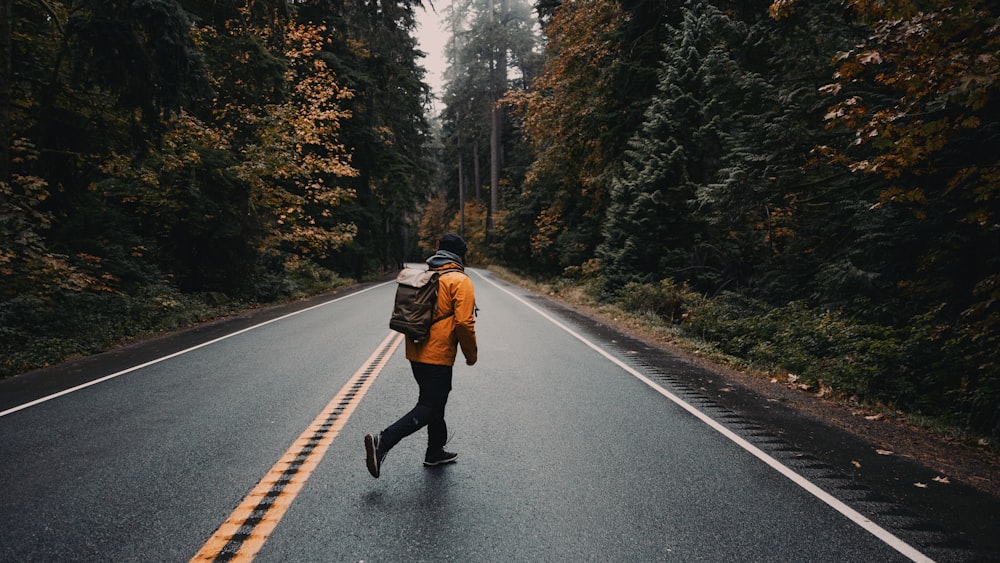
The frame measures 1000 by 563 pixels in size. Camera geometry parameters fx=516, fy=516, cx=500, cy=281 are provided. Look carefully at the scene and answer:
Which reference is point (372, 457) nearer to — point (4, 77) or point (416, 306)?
point (416, 306)

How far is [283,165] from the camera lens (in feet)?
53.8

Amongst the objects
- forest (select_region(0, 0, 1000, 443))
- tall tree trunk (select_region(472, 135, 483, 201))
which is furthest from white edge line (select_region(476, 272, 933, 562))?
tall tree trunk (select_region(472, 135, 483, 201))

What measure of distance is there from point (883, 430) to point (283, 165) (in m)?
16.3

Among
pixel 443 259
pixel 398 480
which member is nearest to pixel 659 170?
pixel 443 259

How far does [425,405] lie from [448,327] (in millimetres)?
647

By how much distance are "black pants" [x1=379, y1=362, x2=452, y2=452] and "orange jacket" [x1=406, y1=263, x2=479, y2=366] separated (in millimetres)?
85

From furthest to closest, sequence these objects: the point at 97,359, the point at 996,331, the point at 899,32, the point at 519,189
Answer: the point at 519,189
the point at 97,359
the point at 996,331
the point at 899,32

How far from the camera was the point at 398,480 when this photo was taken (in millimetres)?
3963

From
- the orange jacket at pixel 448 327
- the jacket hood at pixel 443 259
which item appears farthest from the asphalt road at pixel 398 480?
the jacket hood at pixel 443 259

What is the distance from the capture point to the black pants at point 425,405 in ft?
12.9

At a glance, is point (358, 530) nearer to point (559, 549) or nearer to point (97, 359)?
point (559, 549)

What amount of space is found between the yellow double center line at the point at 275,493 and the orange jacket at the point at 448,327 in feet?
4.18

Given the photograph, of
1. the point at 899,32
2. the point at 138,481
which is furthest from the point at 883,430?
the point at 138,481

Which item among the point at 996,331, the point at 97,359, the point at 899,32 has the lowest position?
the point at 97,359
